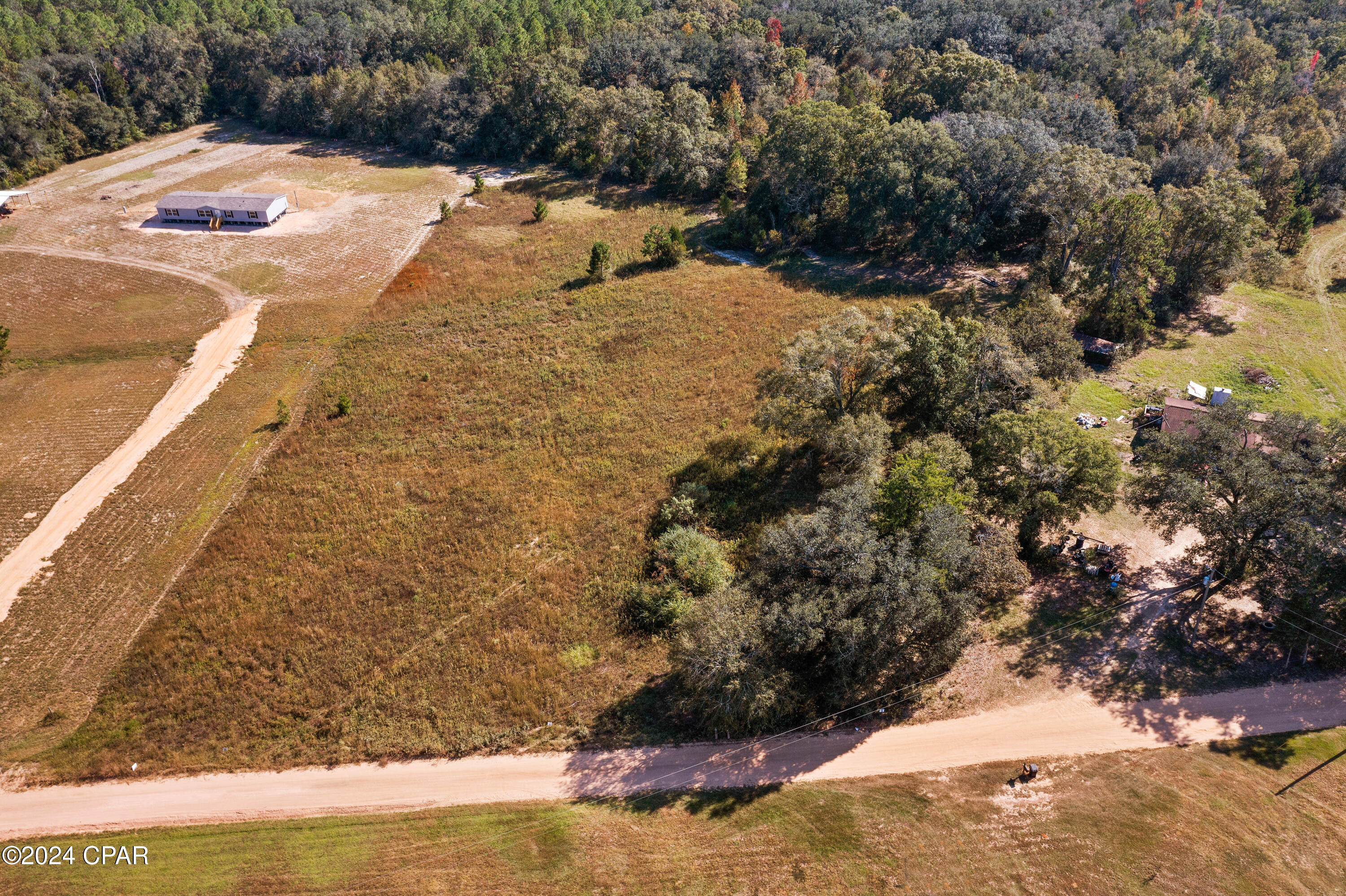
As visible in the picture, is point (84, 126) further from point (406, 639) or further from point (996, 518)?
point (996, 518)

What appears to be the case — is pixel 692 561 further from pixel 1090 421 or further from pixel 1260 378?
pixel 1260 378

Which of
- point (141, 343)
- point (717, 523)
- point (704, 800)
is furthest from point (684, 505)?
point (141, 343)

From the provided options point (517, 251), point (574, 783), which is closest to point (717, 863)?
point (574, 783)

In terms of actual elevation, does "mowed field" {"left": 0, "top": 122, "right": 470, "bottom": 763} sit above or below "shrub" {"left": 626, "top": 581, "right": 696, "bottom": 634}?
above

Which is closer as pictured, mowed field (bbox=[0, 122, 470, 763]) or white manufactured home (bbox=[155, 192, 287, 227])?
mowed field (bbox=[0, 122, 470, 763])

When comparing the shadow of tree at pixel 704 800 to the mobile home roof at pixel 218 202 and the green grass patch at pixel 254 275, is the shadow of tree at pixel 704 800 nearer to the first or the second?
the green grass patch at pixel 254 275

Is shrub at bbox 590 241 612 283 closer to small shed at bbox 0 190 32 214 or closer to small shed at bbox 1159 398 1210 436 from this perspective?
small shed at bbox 1159 398 1210 436

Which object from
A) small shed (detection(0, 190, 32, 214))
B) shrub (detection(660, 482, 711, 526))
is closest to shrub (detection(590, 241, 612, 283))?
shrub (detection(660, 482, 711, 526))
